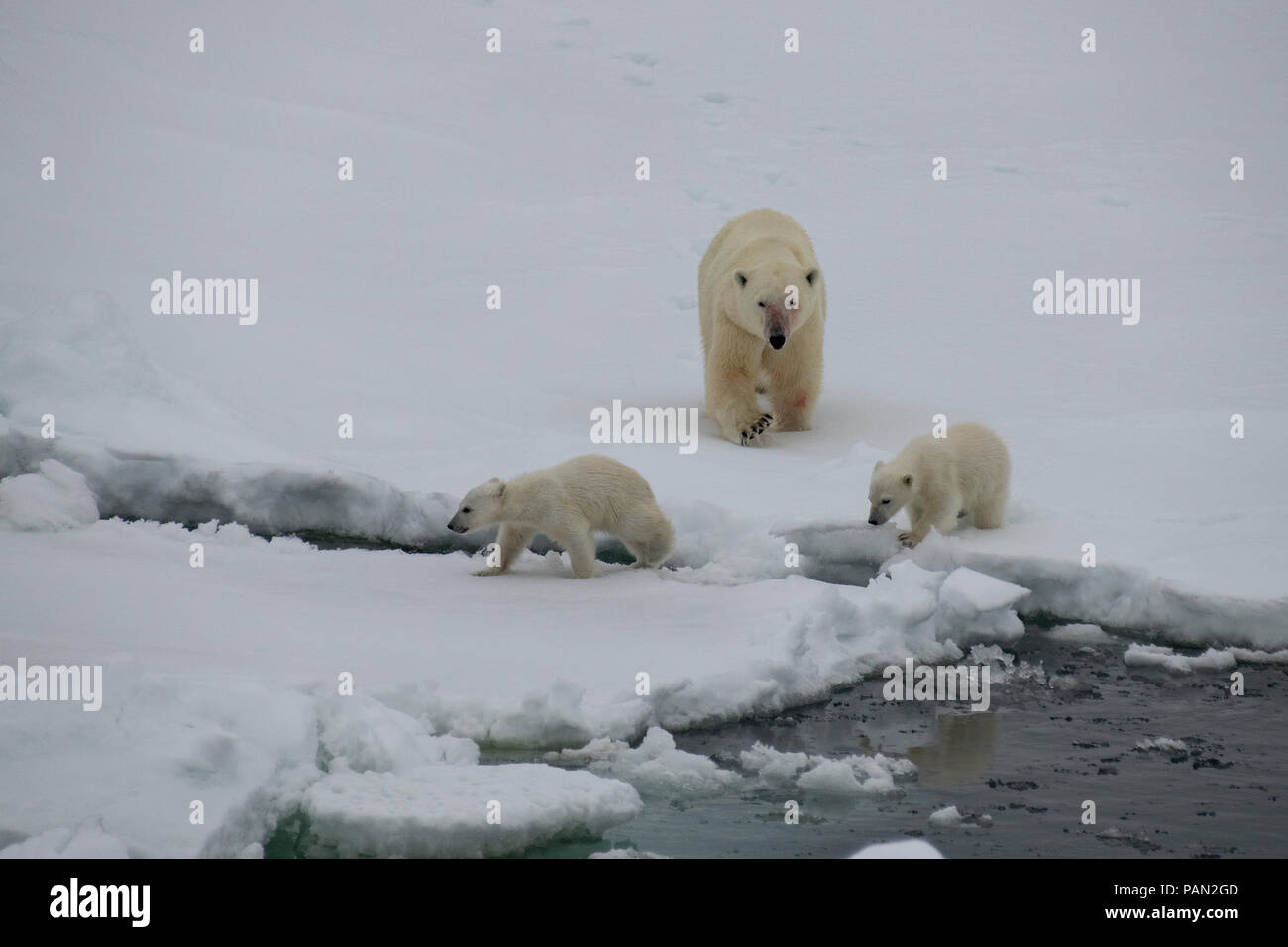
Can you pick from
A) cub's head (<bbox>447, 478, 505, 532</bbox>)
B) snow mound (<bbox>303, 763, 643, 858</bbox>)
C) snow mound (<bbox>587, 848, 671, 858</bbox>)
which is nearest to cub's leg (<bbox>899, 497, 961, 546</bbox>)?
cub's head (<bbox>447, 478, 505, 532</bbox>)

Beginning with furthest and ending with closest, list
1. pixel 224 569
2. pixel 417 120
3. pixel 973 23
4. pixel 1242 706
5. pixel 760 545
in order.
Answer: pixel 973 23, pixel 417 120, pixel 760 545, pixel 224 569, pixel 1242 706

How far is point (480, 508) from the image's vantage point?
6457 millimetres

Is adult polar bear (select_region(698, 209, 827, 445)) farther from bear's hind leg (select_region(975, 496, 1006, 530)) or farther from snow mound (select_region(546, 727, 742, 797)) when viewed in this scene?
snow mound (select_region(546, 727, 742, 797))

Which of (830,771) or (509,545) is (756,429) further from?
(830,771)

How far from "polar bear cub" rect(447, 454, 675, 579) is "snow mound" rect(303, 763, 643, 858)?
7.27ft

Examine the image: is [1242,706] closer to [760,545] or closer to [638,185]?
[760,545]

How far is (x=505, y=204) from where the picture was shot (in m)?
12.8

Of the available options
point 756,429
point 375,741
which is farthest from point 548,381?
point 375,741

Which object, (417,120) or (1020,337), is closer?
(1020,337)

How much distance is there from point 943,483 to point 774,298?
5.91 ft

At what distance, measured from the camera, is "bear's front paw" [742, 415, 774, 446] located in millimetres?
8461
